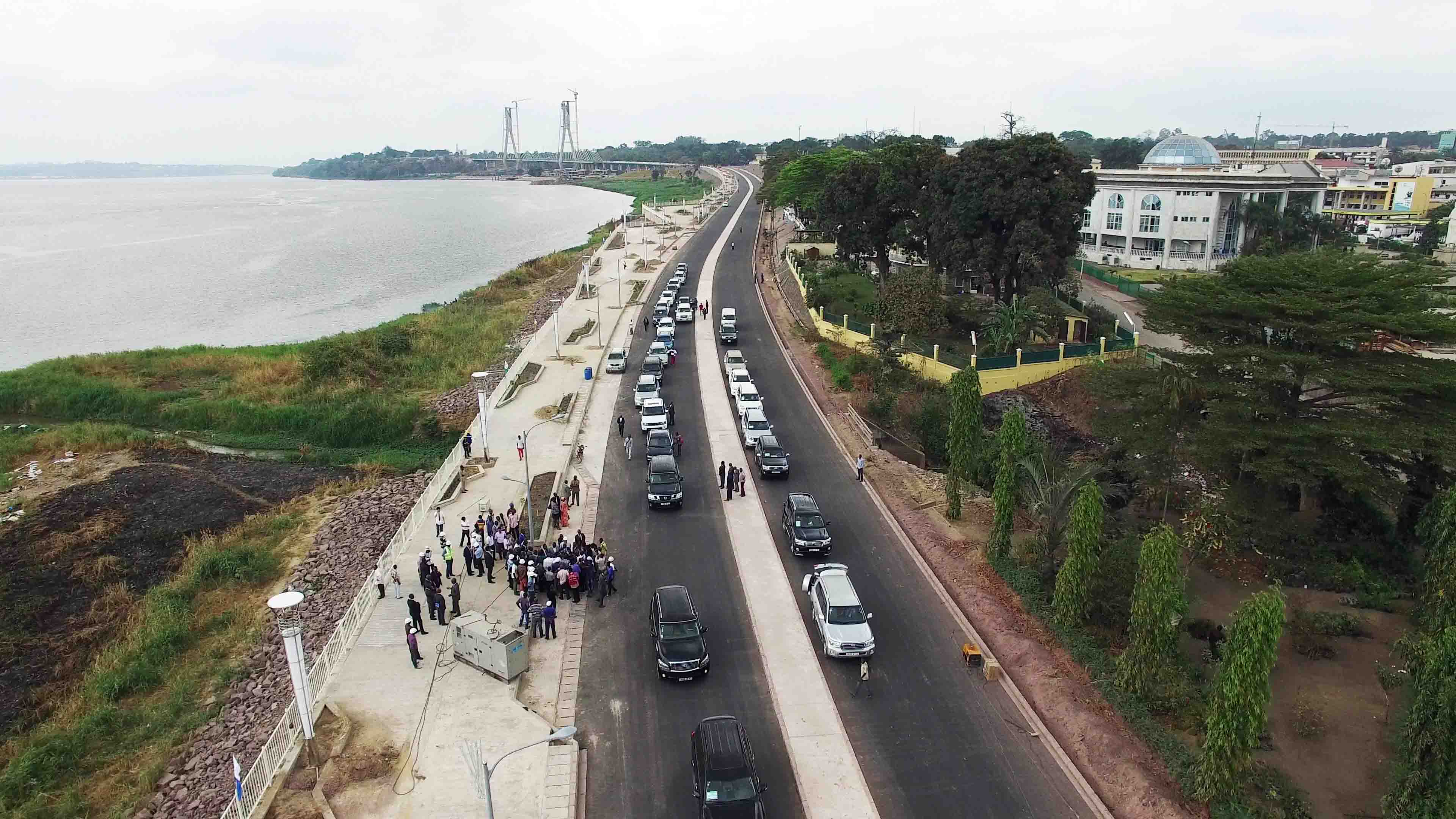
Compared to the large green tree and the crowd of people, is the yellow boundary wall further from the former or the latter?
the crowd of people

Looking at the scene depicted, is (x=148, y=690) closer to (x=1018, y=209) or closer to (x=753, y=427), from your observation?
(x=753, y=427)

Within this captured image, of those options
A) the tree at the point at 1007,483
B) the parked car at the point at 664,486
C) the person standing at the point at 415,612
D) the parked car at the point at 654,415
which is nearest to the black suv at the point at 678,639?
the person standing at the point at 415,612

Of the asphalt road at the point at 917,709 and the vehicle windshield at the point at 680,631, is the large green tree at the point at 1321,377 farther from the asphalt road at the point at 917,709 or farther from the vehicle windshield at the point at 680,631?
the vehicle windshield at the point at 680,631

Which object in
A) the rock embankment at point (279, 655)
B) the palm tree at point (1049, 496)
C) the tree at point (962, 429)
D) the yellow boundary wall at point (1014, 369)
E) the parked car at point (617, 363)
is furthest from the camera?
the parked car at point (617, 363)

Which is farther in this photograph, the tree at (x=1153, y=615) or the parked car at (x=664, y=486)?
the parked car at (x=664, y=486)

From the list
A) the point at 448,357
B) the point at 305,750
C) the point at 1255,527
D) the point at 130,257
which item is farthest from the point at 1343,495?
the point at 130,257

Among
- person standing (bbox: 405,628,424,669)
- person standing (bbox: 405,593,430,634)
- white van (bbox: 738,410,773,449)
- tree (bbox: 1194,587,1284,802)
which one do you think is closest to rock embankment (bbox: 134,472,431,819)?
person standing (bbox: 405,628,424,669)
